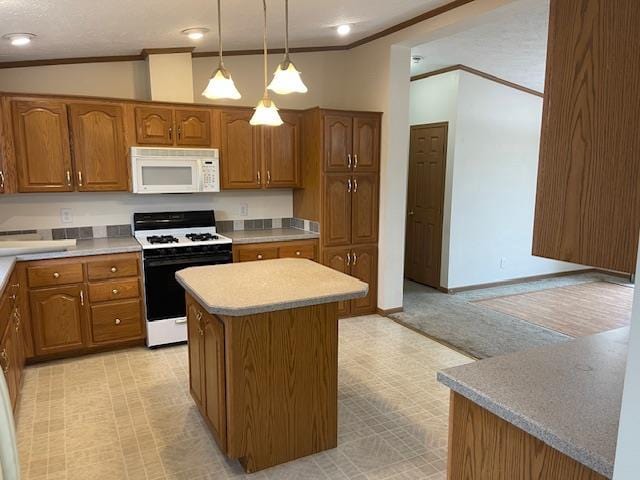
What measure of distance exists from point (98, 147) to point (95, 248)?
0.85 metres

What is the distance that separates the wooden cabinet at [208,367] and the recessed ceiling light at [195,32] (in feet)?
6.72

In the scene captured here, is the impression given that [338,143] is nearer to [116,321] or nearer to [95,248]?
[95,248]

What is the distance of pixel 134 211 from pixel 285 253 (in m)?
1.47

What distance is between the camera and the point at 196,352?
272 centimetres

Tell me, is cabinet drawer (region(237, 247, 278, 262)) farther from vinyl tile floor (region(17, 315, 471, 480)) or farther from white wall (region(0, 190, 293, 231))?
vinyl tile floor (region(17, 315, 471, 480))

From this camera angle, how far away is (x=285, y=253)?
4371 mm

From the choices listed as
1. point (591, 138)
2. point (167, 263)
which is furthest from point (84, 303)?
point (591, 138)

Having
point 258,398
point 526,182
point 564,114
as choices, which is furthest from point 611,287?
point 564,114

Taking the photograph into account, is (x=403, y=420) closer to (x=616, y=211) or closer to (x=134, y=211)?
(x=616, y=211)

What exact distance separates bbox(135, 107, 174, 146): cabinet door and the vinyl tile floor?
71.1 inches

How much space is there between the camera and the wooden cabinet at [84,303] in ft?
11.4

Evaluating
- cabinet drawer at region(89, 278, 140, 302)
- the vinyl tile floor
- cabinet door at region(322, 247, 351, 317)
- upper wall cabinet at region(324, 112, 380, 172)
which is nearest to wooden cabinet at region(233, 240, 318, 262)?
cabinet door at region(322, 247, 351, 317)

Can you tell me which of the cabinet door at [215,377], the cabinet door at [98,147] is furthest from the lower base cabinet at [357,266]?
the cabinet door at [215,377]

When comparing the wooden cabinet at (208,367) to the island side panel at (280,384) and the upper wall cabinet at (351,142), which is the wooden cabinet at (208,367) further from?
the upper wall cabinet at (351,142)
